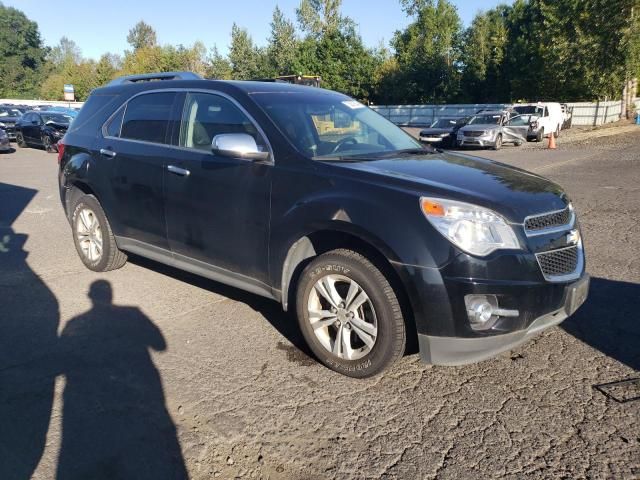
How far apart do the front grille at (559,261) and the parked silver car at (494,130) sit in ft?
59.0

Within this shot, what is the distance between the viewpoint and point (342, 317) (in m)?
3.35

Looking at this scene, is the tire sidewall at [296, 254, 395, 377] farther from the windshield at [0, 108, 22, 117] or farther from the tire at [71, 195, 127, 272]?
the windshield at [0, 108, 22, 117]

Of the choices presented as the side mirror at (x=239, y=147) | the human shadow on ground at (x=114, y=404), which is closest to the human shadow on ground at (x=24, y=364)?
the human shadow on ground at (x=114, y=404)

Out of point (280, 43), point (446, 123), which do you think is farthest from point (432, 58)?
point (446, 123)

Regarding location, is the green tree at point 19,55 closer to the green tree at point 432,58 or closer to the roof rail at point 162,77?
the green tree at point 432,58

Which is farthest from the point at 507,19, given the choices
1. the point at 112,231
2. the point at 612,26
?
the point at 112,231

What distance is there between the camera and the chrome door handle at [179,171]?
4.17m

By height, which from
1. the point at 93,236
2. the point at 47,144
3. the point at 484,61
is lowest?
the point at 93,236

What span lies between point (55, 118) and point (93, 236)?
16728mm

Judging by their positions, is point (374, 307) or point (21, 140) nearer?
point (374, 307)

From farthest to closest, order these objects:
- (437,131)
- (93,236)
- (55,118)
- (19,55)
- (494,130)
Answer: (19,55), (437,131), (494,130), (55,118), (93,236)

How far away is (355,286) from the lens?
3244mm

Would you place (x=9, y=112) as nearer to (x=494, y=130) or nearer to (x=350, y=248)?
(x=494, y=130)

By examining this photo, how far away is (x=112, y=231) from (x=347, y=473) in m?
3.59
